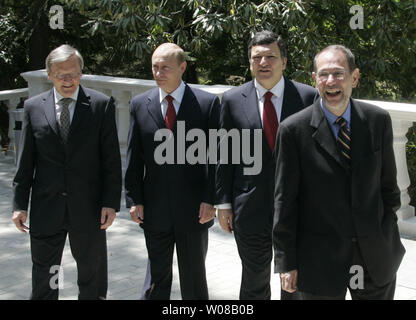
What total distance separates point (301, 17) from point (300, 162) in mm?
6307

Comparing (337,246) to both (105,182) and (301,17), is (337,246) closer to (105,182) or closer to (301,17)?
(105,182)

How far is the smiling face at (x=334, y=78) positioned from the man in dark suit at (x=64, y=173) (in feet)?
5.57

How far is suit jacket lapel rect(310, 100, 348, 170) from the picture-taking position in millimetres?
3617

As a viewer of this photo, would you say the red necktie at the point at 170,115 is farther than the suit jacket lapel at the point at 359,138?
Yes

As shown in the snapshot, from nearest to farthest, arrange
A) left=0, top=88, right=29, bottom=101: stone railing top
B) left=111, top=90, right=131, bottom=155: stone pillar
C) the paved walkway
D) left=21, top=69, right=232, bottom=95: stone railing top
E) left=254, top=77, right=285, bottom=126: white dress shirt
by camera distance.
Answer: left=254, top=77, right=285, bottom=126: white dress shirt → the paved walkway → left=21, top=69, right=232, bottom=95: stone railing top → left=111, top=90, right=131, bottom=155: stone pillar → left=0, top=88, right=29, bottom=101: stone railing top

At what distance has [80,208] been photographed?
15.6 ft

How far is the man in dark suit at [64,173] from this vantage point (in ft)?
15.3

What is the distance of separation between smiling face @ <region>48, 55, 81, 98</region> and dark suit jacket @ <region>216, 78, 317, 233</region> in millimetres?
997

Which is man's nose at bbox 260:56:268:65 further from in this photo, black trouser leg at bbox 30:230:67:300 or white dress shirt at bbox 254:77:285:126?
black trouser leg at bbox 30:230:67:300

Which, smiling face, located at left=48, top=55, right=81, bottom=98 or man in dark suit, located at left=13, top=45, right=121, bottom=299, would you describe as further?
man in dark suit, located at left=13, top=45, right=121, bottom=299

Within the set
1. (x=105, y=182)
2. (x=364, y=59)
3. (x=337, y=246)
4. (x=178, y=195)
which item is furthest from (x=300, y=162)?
(x=364, y=59)

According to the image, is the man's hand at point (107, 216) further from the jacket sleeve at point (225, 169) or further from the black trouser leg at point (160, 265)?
the jacket sleeve at point (225, 169)

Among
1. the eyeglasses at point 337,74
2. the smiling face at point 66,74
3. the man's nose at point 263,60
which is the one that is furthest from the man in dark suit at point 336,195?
the smiling face at point 66,74

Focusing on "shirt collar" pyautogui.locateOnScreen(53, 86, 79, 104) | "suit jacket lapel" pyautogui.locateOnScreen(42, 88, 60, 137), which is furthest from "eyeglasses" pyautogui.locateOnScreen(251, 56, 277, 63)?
"suit jacket lapel" pyautogui.locateOnScreen(42, 88, 60, 137)
